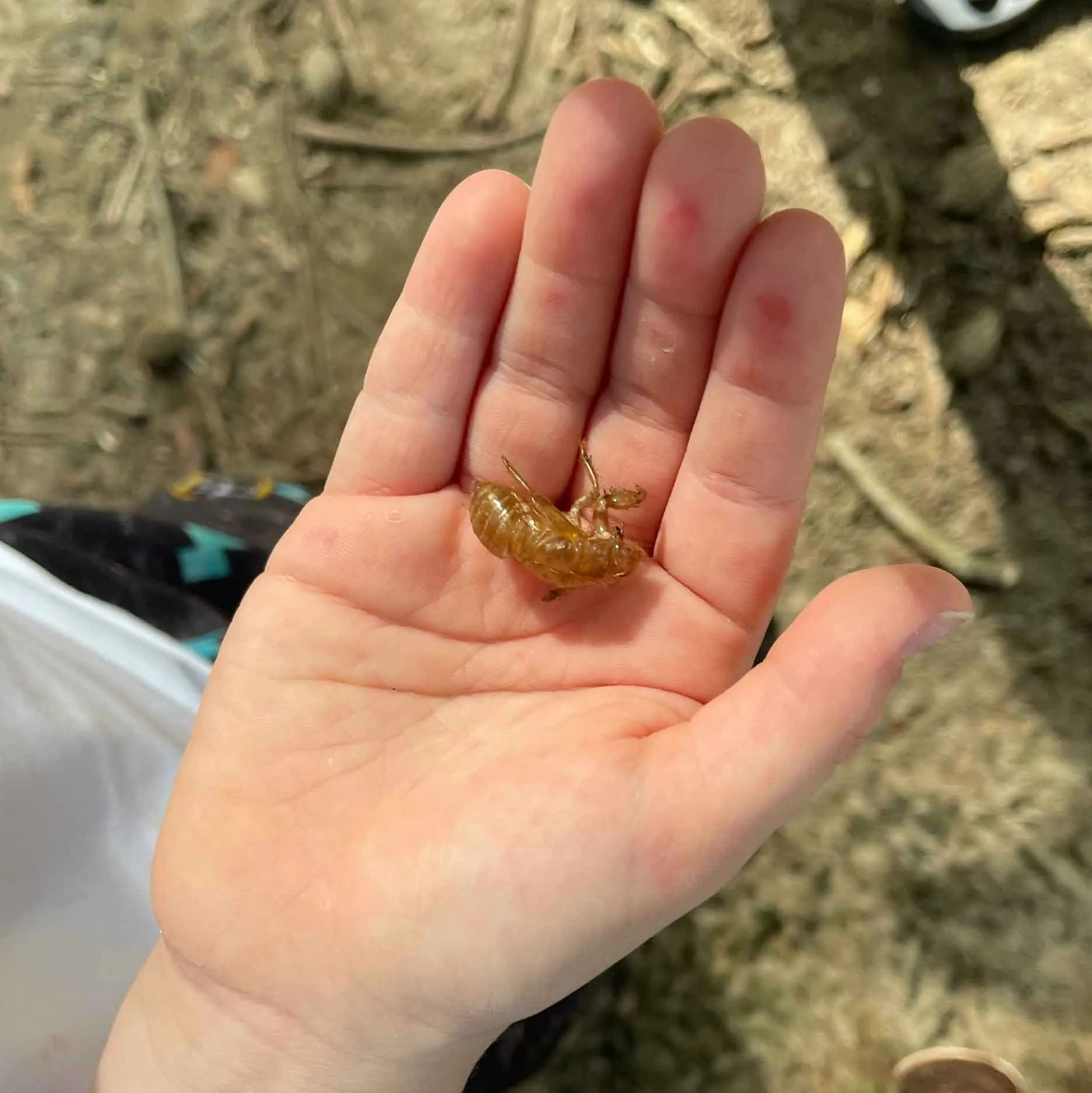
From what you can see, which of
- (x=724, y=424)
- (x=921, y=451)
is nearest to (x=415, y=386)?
(x=724, y=424)

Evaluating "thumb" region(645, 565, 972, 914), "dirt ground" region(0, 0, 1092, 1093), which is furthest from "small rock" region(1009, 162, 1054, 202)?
"thumb" region(645, 565, 972, 914)

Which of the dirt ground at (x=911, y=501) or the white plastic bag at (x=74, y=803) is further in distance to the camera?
the dirt ground at (x=911, y=501)

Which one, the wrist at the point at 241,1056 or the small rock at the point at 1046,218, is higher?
the small rock at the point at 1046,218

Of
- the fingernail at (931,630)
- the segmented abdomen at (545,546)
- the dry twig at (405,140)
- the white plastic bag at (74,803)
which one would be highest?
the dry twig at (405,140)


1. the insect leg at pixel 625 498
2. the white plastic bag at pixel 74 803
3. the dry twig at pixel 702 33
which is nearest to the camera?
the insect leg at pixel 625 498

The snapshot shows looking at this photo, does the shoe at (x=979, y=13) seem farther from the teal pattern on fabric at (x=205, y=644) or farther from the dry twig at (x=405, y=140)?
the teal pattern on fabric at (x=205, y=644)

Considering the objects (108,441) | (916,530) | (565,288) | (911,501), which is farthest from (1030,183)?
(108,441)

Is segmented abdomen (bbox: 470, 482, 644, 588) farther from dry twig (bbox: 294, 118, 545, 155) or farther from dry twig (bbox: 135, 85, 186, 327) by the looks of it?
dry twig (bbox: 135, 85, 186, 327)

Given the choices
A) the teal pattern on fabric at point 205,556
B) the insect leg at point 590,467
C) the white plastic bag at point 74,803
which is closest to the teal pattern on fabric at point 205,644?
the white plastic bag at point 74,803

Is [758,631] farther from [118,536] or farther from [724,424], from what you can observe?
[118,536]

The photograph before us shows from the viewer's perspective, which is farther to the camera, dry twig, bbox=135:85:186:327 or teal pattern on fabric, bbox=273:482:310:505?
dry twig, bbox=135:85:186:327
